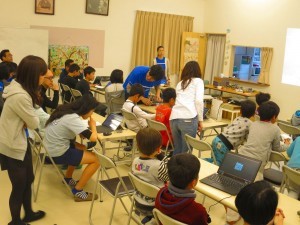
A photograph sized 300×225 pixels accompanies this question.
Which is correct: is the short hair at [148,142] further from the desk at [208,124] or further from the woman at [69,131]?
the desk at [208,124]

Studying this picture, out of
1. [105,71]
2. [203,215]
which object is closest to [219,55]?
[105,71]

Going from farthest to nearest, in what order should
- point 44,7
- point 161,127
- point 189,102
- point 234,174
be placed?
1. point 44,7
2. point 161,127
3. point 189,102
4. point 234,174

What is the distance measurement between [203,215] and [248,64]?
7.58 m

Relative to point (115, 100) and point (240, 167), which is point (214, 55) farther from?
point (240, 167)

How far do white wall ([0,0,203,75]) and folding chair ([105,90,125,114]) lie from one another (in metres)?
2.83

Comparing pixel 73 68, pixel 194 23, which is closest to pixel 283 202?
pixel 73 68

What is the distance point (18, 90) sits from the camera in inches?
101

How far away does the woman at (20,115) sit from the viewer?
2.58 metres

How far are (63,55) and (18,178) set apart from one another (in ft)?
18.3

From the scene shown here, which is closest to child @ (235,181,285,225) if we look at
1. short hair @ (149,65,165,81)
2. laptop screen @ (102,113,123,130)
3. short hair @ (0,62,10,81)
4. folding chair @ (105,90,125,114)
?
laptop screen @ (102,113,123,130)

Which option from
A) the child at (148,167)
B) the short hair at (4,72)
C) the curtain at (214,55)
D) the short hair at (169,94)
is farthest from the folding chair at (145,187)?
the curtain at (214,55)

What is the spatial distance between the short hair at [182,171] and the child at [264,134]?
148 centimetres

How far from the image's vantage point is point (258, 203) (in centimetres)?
157

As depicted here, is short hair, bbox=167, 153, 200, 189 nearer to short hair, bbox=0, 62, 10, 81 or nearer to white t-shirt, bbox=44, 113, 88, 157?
white t-shirt, bbox=44, 113, 88, 157
